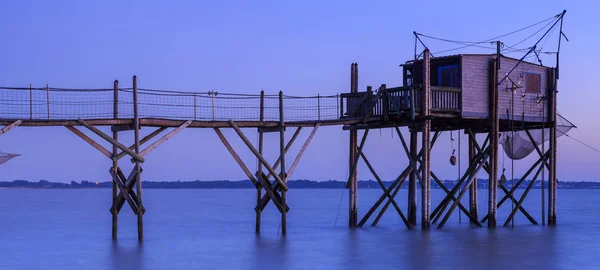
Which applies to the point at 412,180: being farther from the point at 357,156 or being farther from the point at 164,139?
the point at 164,139

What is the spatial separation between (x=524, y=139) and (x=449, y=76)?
7.23 metres

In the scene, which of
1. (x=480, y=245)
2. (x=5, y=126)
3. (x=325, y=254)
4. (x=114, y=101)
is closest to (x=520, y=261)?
(x=480, y=245)

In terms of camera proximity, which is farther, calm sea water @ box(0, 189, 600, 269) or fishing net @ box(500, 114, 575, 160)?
fishing net @ box(500, 114, 575, 160)

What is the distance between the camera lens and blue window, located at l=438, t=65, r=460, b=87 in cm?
3275

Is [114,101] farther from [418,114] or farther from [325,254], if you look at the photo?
[418,114]

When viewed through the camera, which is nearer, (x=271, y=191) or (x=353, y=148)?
(x=271, y=191)

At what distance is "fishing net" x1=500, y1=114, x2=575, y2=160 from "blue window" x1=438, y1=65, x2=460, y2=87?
5502 mm

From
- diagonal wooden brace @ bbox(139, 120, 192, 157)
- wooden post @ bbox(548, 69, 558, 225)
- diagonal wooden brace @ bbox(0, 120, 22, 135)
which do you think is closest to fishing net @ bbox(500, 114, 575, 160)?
wooden post @ bbox(548, 69, 558, 225)

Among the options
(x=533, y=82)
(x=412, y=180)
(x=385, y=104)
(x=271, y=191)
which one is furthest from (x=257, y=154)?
(x=533, y=82)

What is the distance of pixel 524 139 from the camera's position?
38.6m

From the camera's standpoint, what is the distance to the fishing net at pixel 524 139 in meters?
37.2

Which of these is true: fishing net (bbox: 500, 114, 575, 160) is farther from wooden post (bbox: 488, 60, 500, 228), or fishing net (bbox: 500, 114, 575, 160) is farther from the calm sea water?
wooden post (bbox: 488, 60, 500, 228)

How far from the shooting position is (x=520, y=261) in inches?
1055

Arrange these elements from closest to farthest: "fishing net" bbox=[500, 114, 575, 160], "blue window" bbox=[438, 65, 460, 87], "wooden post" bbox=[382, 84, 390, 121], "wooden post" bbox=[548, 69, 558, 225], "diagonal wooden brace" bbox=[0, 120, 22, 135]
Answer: "diagonal wooden brace" bbox=[0, 120, 22, 135] < "wooden post" bbox=[382, 84, 390, 121] < "blue window" bbox=[438, 65, 460, 87] < "wooden post" bbox=[548, 69, 558, 225] < "fishing net" bbox=[500, 114, 575, 160]
